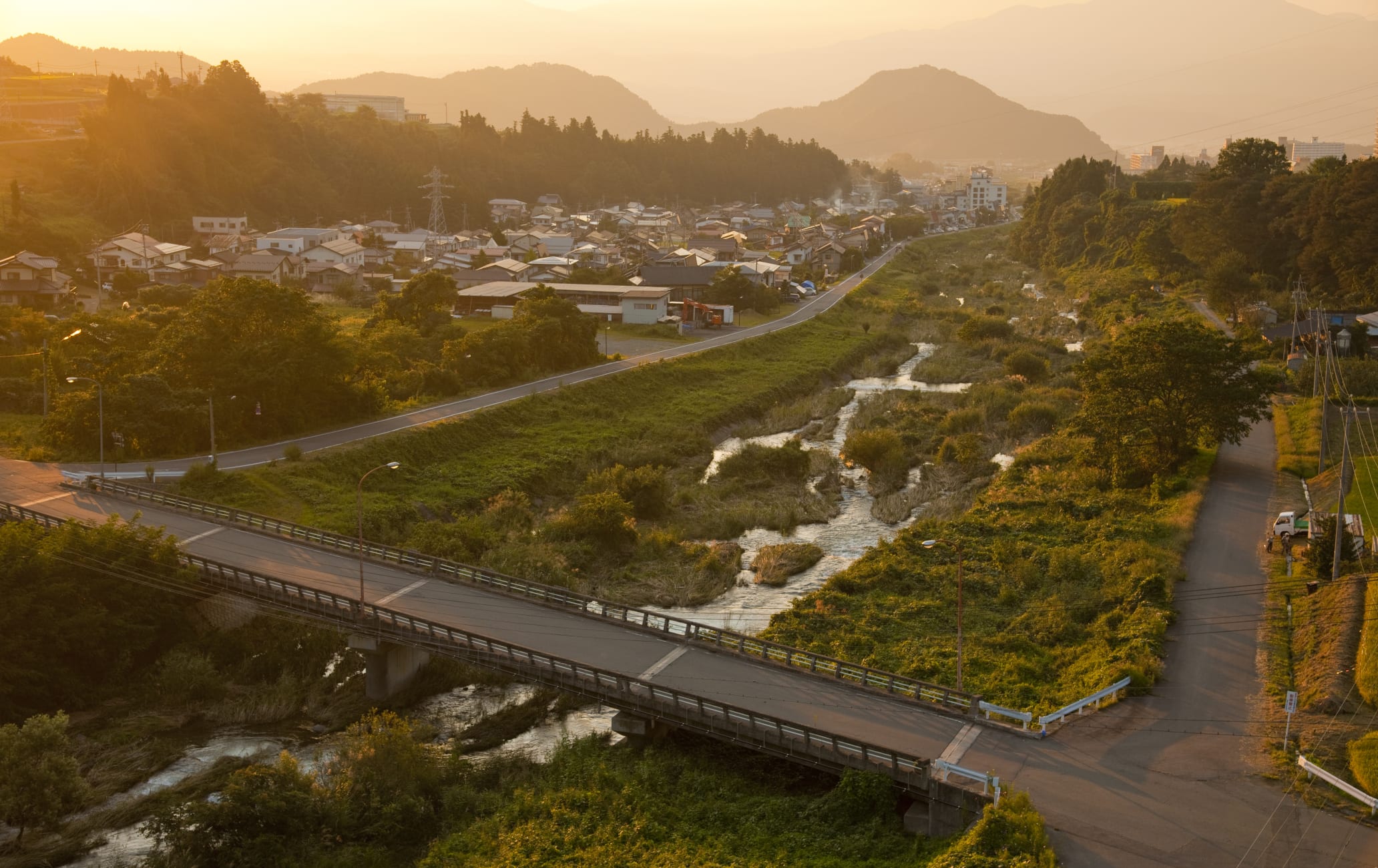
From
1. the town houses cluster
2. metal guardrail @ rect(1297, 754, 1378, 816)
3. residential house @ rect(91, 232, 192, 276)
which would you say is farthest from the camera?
residential house @ rect(91, 232, 192, 276)

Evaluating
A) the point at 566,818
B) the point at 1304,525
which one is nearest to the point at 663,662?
the point at 566,818

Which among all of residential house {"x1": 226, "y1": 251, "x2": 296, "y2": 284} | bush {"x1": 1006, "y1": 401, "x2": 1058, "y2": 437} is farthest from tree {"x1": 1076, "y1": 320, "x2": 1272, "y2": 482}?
residential house {"x1": 226, "y1": 251, "x2": 296, "y2": 284}

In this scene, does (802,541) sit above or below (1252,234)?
below

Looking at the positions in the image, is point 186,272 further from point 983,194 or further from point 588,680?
point 983,194

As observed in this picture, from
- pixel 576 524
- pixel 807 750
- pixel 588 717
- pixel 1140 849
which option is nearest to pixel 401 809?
pixel 588 717

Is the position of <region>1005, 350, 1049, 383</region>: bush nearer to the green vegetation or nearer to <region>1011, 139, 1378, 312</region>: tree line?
<region>1011, 139, 1378, 312</region>: tree line

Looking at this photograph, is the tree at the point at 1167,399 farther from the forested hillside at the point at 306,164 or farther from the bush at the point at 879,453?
the forested hillside at the point at 306,164
